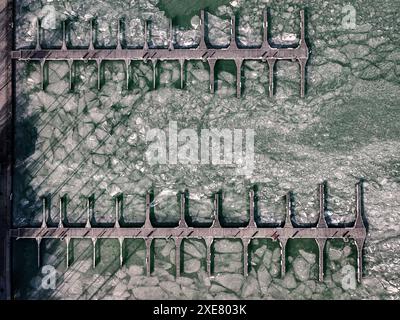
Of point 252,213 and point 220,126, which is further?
point 220,126

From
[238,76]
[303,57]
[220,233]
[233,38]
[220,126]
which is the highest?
[233,38]

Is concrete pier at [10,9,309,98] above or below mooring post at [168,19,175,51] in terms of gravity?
below

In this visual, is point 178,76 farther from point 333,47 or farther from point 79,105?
point 333,47

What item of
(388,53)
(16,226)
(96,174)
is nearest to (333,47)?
(388,53)

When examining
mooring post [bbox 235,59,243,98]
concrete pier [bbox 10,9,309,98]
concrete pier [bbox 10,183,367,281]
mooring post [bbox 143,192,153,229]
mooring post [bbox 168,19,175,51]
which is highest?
mooring post [bbox 168,19,175,51]

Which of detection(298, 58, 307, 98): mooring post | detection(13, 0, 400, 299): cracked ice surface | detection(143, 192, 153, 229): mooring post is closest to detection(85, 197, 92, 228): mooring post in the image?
detection(13, 0, 400, 299): cracked ice surface

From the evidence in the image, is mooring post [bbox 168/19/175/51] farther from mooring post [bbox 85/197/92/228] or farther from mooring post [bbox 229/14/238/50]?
mooring post [bbox 85/197/92/228]

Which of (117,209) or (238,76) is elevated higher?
(238,76)

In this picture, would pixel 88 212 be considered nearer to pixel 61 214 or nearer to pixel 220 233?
pixel 61 214

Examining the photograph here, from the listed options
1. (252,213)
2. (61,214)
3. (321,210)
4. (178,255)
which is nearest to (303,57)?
(321,210)

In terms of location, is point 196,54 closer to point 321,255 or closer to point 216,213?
point 216,213
